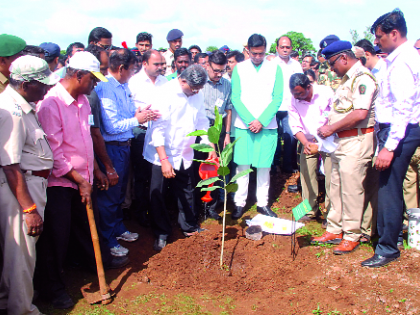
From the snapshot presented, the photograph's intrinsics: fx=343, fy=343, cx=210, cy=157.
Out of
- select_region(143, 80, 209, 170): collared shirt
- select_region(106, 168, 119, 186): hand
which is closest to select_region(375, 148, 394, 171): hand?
select_region(143, 80, 209, 170): collared shirt

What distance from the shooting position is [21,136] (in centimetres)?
257

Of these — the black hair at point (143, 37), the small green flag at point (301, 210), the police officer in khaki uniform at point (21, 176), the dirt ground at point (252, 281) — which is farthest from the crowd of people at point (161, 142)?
the black hair at point (143, 37)

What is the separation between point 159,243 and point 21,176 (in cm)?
206

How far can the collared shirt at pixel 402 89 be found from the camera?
3.30m

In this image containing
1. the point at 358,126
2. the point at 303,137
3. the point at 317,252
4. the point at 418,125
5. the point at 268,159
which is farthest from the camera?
the point at 268,159

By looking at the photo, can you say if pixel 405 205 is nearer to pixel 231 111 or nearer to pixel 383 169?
pixel 383 169

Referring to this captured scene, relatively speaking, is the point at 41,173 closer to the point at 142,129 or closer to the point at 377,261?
the point at 142,129

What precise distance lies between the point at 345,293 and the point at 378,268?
0.61 metres

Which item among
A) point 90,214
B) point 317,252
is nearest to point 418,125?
point 317,252

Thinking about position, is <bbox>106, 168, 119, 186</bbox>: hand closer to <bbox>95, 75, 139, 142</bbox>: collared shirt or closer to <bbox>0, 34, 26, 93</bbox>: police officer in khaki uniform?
<bbox>95, 75, 139, 142</bbox>: collared shirt

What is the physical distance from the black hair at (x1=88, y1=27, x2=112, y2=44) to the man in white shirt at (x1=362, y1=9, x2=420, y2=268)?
3869 mm

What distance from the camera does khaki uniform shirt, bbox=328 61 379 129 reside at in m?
3.71

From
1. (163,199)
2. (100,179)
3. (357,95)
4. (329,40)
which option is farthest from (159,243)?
(329,40)

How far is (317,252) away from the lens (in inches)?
162
